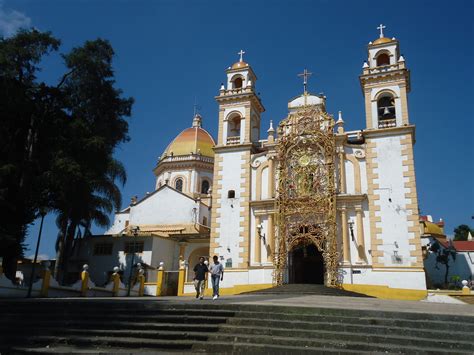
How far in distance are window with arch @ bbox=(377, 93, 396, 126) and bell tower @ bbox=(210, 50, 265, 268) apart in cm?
754

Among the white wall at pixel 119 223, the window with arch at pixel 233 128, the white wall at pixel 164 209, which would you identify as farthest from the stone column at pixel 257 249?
the white wall at pixel 119 223

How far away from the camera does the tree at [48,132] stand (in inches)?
767

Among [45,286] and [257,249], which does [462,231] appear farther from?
[45,286]

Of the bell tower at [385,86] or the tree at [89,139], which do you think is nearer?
the tree at [89,139]

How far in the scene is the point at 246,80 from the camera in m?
28.1

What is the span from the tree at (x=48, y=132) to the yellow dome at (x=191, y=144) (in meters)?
16.3

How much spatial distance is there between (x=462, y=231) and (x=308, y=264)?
145 ft

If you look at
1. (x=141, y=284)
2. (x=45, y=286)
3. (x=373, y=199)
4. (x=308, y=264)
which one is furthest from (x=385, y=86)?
(x=45, y=286)

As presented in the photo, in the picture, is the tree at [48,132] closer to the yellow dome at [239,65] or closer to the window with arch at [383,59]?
the yellow dome at [239,65]

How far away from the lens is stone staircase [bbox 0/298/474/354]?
8.01 m

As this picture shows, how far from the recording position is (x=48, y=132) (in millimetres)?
21531

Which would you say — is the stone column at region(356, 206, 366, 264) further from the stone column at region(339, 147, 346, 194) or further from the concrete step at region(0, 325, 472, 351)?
the concrete step at region(0, 325, 472, 351)

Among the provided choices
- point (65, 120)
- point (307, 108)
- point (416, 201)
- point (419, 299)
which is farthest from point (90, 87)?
point (419, 299)

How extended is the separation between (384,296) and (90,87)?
760 inches
